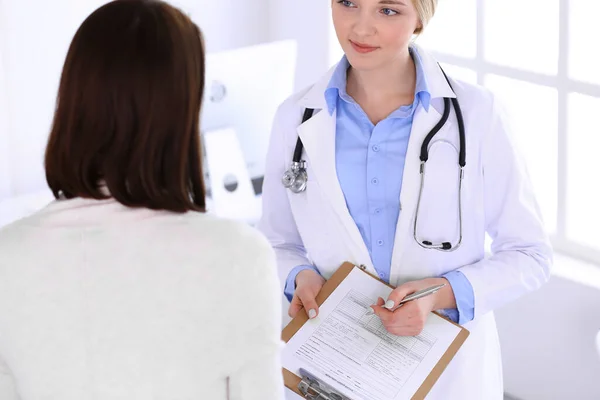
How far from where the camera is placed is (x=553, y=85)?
9.29ft

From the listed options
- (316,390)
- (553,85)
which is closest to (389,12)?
(316,390)

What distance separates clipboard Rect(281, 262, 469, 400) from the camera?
1.52 meters

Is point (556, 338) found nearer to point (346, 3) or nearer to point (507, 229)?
point (507, 229)

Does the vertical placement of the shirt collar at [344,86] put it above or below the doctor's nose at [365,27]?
below

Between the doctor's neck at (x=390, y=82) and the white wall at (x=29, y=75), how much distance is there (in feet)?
5.57

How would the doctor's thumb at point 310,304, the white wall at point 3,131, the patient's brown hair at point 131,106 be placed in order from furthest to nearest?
the white wall at point 3,131 → the doctor's thumb at point 310,304 → the patient's brown hair at point 131,106

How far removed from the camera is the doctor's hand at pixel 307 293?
163 centimetres

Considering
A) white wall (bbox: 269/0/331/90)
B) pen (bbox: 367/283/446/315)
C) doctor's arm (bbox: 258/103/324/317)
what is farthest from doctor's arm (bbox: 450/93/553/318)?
white wall (bbox: 269/0/331/90)

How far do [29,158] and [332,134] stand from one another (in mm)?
1985

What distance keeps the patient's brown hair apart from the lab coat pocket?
0.69m

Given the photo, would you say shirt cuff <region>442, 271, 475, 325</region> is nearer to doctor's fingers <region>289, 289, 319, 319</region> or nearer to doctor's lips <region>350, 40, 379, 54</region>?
doctor's fingers <region>289, 289, 319, 319</region>

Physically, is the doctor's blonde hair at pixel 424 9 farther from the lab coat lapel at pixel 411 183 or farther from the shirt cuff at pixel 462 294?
the shirt cuff at pixel 462 294

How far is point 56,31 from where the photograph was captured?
3305 millimetres

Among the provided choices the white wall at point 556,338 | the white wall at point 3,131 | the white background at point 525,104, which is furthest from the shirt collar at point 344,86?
the white wall at point 3,131
